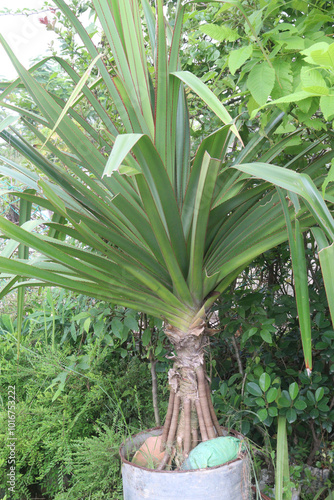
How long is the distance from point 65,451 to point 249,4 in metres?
1.62

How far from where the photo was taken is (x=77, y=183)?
101cm

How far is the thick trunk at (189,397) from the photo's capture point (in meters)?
1.04

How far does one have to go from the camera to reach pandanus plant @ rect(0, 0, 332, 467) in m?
0.91

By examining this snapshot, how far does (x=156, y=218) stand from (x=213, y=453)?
575mm

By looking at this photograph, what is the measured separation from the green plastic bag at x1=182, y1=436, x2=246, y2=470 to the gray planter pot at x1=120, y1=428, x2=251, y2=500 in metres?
0.02

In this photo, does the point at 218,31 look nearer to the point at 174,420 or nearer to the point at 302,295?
the point at 302,295

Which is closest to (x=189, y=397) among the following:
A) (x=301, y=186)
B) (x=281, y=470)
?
(x=281, y=470)

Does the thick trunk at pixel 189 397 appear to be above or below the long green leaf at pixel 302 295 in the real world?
below

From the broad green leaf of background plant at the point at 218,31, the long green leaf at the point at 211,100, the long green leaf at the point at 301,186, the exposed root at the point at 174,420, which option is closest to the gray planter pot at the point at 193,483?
the exposed root at the point at 174,420

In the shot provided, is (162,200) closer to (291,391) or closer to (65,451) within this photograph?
(291,391)

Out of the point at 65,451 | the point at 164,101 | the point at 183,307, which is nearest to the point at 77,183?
the point at 164,101

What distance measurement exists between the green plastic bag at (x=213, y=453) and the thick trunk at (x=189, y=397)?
49 millimetres

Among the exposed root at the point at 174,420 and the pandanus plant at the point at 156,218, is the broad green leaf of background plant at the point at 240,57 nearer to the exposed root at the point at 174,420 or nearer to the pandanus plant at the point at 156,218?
the pandanus plant at the point at 156,218

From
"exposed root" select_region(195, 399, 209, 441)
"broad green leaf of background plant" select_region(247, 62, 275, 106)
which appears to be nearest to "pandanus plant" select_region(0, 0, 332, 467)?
"exposed root" select_region(195, 399, 209, 441)
